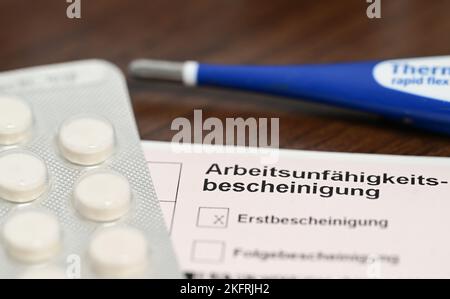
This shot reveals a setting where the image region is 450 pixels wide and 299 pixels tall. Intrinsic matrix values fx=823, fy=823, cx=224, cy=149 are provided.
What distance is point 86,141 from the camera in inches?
19.4

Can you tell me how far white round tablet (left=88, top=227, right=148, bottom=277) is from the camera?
0.43 metres

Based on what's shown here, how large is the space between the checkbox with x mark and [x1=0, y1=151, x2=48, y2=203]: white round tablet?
0.09m

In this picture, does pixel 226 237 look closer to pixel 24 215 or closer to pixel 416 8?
pixel 24 215

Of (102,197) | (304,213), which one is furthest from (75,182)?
(304,213)

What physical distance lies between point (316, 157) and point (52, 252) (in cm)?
17

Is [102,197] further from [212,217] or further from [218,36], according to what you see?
[218,36]

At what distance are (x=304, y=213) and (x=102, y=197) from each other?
4.4 inches

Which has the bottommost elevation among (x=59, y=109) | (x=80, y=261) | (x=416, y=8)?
(x=80, y=261)

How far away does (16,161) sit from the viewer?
0.48m

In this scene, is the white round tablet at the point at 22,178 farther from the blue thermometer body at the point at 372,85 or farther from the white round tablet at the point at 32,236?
the blue thermometer body at the point at 372,85

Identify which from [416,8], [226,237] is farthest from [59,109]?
[416,8]

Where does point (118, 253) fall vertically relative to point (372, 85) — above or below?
below

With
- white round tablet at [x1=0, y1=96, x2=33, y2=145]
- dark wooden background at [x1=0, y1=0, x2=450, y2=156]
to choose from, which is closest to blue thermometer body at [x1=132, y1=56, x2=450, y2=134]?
dark wooden background at [x1=0, y1=0, x2=450, y2=156]

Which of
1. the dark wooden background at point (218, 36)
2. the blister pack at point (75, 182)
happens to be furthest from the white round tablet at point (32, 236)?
the dark wooden background at point (218, 36)
